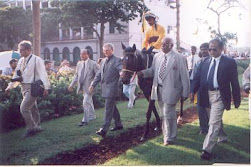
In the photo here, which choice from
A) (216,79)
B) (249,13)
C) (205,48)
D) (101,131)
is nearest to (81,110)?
(101,131)

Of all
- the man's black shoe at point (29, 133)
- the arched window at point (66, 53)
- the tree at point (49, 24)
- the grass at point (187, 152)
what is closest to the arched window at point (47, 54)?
the tree at point (49, 24)

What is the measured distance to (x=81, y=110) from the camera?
7.38 m

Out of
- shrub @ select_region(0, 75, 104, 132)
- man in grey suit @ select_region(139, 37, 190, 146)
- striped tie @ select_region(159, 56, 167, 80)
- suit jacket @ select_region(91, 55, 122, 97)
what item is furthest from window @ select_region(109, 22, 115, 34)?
shrub @ select_region(0, 75, 104, 132)

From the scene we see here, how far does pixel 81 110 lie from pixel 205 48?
3671 mm

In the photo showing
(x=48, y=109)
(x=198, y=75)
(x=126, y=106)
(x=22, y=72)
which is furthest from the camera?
(x=126, y=106)

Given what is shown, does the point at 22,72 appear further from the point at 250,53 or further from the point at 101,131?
the point at 250,53

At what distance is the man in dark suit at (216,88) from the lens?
418cm

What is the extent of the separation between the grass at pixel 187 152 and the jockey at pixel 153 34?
6.18 feet

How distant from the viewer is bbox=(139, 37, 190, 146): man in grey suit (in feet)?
15.6

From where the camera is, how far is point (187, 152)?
4.44 metres

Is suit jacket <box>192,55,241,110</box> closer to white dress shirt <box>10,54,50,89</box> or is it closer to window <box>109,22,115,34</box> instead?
window <box>109,22,115,34</box>

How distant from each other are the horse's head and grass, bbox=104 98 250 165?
1.25 meters

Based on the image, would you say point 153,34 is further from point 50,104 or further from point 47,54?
point 50,104

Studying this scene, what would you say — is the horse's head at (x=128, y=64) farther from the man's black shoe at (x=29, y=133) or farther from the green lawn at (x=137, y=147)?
the man's black shoe at (x=29, y=133)
